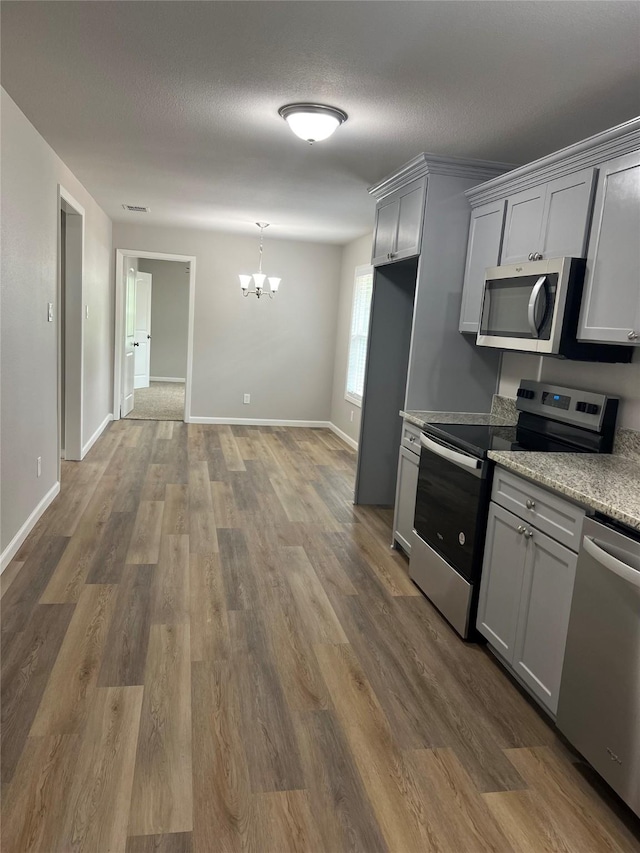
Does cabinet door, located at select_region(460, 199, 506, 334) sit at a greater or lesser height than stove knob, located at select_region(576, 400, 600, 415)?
greater

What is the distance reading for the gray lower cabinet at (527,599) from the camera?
2.22 m

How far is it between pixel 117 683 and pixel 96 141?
10.5ft

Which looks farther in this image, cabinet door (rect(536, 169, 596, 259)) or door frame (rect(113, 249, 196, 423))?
door frame (rect(113, 249, 196, 423))

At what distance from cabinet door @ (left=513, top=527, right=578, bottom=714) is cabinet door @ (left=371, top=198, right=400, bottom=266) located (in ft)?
8.27

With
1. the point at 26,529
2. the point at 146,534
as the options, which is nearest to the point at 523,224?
the point at 146,534

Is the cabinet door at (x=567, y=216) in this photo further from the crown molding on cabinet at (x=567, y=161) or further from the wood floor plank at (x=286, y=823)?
the wood floor plank at (x=286, y=823)

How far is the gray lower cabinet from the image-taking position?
222 centimetres

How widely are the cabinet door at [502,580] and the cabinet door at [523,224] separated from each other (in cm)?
134

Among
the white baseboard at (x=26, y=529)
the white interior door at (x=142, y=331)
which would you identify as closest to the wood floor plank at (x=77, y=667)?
the white baseboard at (x=26, y=529)

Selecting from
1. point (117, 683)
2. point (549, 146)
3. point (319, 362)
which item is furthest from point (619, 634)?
point (319, 362)

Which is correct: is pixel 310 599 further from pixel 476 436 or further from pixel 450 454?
pixel 476 436

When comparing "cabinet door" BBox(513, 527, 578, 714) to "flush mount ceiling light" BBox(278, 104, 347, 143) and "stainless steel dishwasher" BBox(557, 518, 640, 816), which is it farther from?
"flush mount ceiling light" BBox(278, 104, 347, 143)

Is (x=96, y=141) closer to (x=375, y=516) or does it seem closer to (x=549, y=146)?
(x=549, y=146)

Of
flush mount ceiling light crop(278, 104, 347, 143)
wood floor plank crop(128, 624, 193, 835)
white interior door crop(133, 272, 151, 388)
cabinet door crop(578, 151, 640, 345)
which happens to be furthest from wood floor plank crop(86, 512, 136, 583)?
white interior door crop(133, 272, 151, 388)
